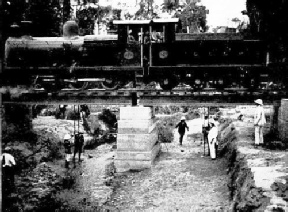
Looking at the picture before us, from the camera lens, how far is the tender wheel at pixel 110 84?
13.8 metres

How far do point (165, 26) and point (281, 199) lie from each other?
7982mm

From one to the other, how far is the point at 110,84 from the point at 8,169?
5.69 metres

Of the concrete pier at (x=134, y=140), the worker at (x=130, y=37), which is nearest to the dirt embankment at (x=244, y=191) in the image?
the concrete pier at (x=134, y=140)

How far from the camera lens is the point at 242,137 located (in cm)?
1257

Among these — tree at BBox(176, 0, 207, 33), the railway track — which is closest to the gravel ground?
the railway track

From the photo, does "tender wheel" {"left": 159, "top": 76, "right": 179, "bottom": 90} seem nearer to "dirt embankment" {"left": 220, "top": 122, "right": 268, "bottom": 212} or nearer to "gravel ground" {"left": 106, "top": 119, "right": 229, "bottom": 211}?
"gravel ground" {"left": 106, "top": 119, "right": 229, "bottom": 211}

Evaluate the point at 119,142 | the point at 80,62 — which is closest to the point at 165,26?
the point at 80,62

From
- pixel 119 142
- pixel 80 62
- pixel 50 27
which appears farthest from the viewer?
pixel 50 27

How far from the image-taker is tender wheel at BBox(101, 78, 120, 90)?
13.8 meters

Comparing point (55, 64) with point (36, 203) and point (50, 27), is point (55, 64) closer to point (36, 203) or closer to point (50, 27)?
point (36, 203)

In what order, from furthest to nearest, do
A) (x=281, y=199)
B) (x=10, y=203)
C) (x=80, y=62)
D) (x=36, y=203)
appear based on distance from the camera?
1. (x=80, y=62)
2. (x=36, y=203)
3. (x=10, y=203)
4. (x=281, y=199)

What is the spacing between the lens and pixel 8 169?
977 centimetres

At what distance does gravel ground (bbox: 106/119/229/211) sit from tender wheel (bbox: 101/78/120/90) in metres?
3.53

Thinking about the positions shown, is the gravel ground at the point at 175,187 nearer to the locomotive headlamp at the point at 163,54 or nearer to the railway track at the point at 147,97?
the railway track at the point at 147,97
